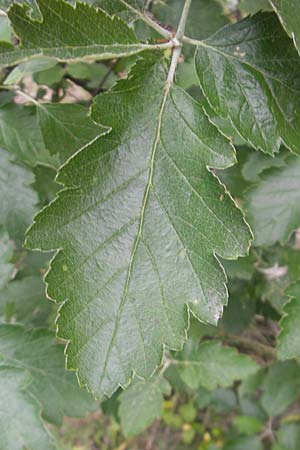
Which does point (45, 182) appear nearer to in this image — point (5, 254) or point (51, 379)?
point (5, 254)

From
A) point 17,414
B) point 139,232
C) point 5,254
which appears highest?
point 139,232

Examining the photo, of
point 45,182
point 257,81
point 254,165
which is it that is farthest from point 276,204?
point 45,182

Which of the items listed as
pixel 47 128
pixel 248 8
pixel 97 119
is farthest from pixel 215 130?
pixel 47 128

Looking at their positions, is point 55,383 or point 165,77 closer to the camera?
point 165,77

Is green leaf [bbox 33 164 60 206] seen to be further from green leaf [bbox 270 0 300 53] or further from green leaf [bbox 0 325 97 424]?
green leaf [bbox 270 0 300 53]

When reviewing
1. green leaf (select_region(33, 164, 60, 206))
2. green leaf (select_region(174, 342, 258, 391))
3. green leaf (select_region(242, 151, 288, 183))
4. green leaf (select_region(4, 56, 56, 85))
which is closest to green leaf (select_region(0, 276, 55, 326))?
green leaf (select_region(33, 164, 60, 206))

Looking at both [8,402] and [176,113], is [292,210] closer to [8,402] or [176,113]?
[176,113]

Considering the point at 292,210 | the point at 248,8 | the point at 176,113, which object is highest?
the point at 248,8
